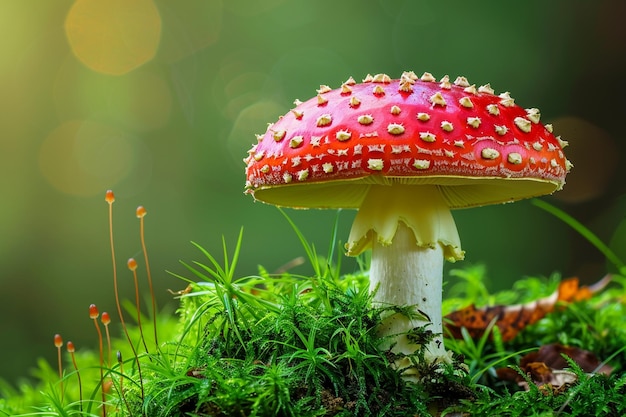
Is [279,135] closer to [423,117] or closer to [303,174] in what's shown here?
[303,174]

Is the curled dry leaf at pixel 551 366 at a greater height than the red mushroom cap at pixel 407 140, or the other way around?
the red mushroom cap at pixel 407 140

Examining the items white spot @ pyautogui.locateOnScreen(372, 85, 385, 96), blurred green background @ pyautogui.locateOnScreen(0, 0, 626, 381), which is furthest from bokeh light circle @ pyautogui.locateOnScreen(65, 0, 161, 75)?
white spot @ pyautogui.locateOnScreen(372, 85, 385, 96)

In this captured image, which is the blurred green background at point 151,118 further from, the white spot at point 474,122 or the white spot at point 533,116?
the white spot at point 474,122

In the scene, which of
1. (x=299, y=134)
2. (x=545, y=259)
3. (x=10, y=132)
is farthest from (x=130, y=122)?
(x=299, y=134)

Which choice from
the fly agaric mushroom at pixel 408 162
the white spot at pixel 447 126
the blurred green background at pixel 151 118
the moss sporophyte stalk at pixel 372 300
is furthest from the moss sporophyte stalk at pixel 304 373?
the blurred green background at pixel 151 118

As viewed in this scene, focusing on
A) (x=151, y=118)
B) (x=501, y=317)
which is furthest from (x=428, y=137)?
(x=151, y=118)

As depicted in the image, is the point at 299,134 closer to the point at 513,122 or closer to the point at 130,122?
the point at 513,122

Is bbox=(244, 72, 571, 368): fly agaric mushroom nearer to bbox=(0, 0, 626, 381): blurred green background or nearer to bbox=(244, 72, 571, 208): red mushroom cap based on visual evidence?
bbox=(244, 72, 571, 208): red mushroom cap
